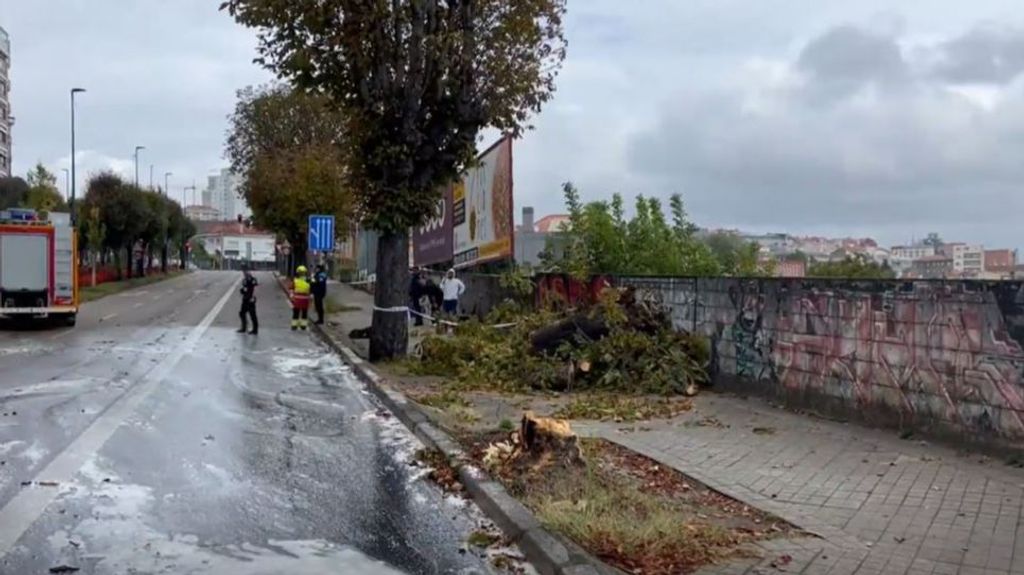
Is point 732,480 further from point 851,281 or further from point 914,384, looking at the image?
point 851,281

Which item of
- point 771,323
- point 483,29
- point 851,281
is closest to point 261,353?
point 483,29

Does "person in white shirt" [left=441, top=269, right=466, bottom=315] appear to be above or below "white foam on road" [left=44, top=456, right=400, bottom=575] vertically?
above

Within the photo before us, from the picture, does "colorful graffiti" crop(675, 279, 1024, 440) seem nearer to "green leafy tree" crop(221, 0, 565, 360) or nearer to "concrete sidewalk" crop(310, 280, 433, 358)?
"green leafy tree" crop(221, 0, 565, 360)

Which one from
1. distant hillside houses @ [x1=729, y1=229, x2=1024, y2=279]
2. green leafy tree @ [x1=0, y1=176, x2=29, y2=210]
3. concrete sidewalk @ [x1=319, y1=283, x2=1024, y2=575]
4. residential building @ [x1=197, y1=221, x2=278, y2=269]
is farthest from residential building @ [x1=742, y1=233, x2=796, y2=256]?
residential building @ [x1=197, y1=221, x2=278, y2=269]

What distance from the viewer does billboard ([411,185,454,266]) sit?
31.8 meters

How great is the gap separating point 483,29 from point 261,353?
759cm

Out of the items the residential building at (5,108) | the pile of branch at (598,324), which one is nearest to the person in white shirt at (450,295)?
the pile of branch at (598,324)

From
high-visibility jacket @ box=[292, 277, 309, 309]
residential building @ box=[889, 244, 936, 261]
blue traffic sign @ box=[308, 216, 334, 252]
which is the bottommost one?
high-visibility jacket @ box=[292, 277, 309, 309]

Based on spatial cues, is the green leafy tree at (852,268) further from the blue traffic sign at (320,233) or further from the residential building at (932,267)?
the blue traffic sign at (320,233)

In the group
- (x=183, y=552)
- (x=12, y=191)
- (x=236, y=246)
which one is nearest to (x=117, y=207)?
(x=12, y=191)

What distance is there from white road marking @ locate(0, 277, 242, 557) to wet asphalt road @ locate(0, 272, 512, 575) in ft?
0.07

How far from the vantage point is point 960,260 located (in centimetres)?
1162

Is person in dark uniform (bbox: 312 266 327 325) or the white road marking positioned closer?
the white road marking

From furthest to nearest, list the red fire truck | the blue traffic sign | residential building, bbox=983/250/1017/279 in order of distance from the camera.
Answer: the blue traffic sign, the red fire truck, residential building, bbox=983/250/1017/279
